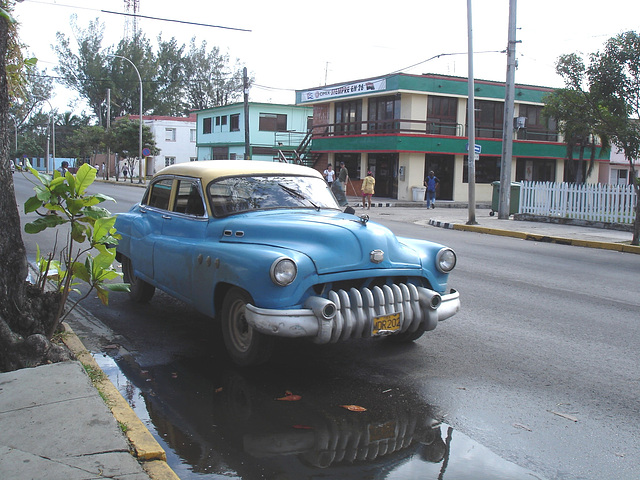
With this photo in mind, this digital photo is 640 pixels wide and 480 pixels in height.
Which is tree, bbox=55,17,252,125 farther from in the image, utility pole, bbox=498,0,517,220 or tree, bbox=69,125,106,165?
utility pole, bbox=498,0,517,220

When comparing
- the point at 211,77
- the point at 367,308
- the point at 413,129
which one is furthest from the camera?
the point at 211,77

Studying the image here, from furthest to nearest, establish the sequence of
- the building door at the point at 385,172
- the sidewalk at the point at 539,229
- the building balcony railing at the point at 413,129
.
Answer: the building door at the point at 385,172 < the building balcony railing at the point at 413,129 < the sidewalk at the point at 539,229

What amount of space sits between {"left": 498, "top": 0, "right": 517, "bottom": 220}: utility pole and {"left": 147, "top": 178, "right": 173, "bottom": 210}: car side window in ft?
54.7

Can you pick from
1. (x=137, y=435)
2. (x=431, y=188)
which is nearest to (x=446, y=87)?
(x=431, y=188)

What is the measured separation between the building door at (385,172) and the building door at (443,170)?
5.91 feet

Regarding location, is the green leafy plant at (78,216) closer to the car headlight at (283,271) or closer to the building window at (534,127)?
the car headlight at (283,271)

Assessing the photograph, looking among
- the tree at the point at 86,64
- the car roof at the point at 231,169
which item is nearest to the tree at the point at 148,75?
the tree at the point at 86,64

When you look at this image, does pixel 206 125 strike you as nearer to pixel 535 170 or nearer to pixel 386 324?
pixel 535 170

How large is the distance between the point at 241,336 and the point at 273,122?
47001 millimetres

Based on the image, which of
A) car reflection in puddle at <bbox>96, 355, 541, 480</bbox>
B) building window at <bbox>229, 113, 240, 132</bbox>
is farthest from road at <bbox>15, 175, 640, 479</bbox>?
building window at <bbox>229, 113, 240, 132</bbox>

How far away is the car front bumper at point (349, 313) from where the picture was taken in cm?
468

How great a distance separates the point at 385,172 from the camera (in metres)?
36.4

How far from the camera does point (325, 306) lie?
15.3 ft

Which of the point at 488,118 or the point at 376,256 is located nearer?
the point at 376,256
